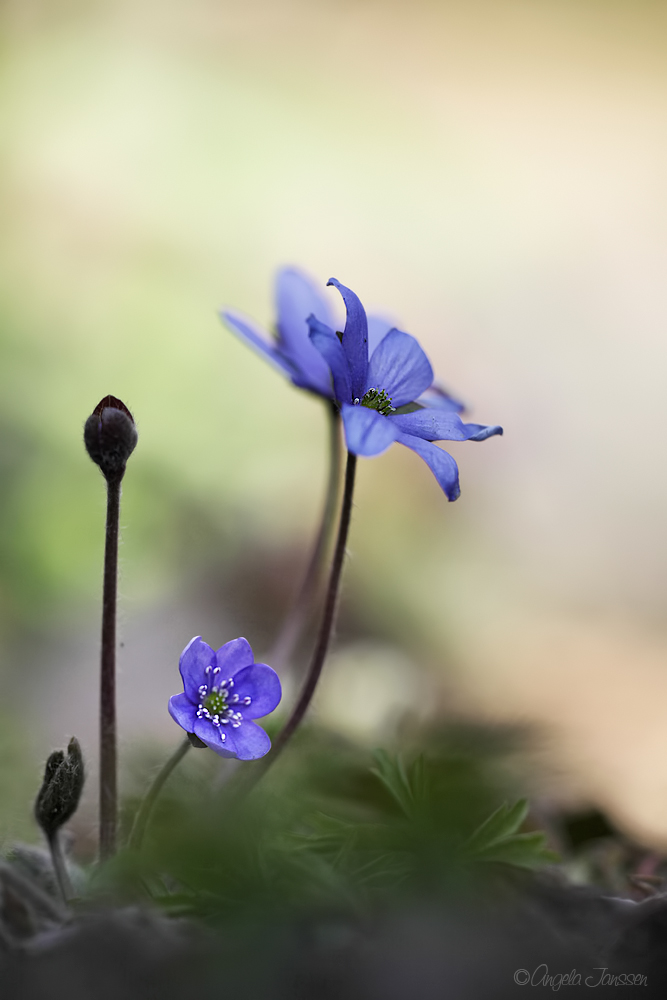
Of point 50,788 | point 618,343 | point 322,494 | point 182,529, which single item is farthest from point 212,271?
point 50,788

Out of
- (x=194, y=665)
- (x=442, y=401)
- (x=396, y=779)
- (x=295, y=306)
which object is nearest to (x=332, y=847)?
(x=396, y=779)

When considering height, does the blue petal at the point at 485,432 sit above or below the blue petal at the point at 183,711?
above

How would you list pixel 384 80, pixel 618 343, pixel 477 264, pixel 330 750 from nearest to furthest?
pixel 330 750
pixel 618 343
pixel 477 264
pixel 384 80

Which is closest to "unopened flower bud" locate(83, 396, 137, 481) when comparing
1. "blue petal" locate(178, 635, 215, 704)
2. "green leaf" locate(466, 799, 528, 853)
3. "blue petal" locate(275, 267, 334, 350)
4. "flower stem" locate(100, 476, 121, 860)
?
"flower stem" locate(100, 476, 121, 860)

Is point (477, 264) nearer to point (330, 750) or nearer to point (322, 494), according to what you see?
point (322, 494)

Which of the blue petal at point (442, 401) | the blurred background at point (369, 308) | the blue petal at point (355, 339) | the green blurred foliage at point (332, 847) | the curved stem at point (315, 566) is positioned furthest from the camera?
the blurred background at point (369, 308)

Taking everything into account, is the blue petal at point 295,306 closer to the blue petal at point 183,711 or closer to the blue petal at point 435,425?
the blue petal at point 435,425

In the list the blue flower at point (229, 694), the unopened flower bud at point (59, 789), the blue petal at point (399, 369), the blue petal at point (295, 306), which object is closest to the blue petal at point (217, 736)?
the blue flower at point (229, 694)
